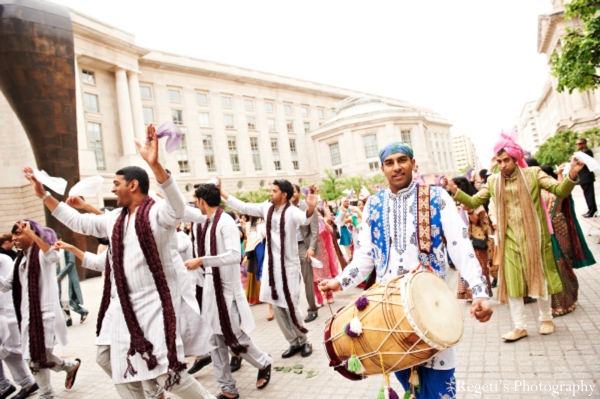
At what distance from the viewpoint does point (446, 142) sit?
78.8 metres

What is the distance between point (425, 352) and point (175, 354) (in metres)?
1.65

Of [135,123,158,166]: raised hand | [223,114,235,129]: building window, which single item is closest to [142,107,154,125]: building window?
[223,114,235,129]: building window

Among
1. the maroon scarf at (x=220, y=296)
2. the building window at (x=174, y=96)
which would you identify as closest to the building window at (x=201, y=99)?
the building window at (x=174, y=96)

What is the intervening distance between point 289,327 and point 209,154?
44.0 meters

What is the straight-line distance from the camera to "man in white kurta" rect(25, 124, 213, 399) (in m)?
2.68

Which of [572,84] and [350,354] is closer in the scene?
[350,354]

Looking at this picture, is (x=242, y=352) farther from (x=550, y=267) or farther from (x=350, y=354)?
(x=550, y=267)

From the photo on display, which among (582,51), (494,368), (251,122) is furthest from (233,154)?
(494,368)

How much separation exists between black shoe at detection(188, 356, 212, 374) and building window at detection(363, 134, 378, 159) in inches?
2052

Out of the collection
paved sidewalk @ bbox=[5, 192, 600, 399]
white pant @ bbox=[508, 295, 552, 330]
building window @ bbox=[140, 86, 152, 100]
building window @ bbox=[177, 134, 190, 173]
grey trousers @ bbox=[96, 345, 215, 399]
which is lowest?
paved sidewalk @ bbox=[5, 192, 600, 399]

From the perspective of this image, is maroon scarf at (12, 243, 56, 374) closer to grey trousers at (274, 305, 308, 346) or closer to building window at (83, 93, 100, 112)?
grey trousers at (274, 305, 308, 346)

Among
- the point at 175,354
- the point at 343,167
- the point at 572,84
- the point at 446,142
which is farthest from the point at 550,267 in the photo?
the point at 446,142

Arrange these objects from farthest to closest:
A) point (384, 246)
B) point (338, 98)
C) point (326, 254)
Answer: point (338, 98), point (326, 254), point (384, 246)

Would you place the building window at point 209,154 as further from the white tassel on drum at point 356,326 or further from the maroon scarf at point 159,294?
the white tassel on drum at point 356,326
